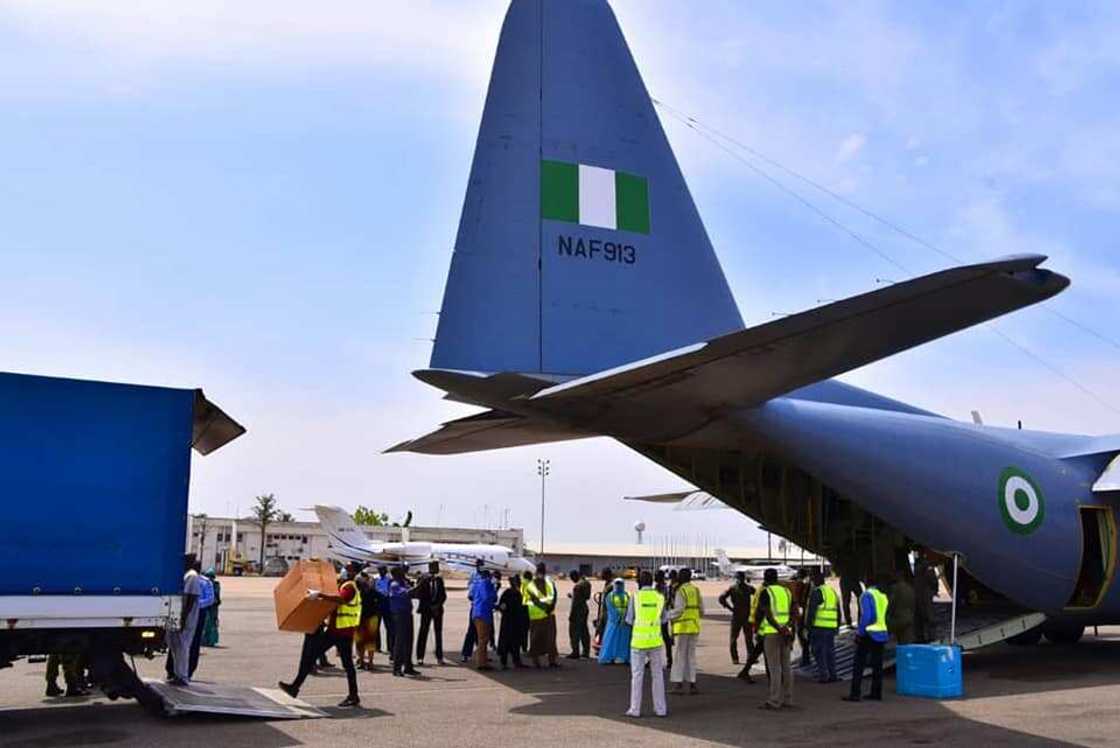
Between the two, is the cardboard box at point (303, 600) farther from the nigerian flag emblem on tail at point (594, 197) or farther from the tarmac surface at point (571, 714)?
the nigerian flag emblem on tail at point (594, 197)

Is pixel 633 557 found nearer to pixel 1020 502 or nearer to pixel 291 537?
pixel 291 537

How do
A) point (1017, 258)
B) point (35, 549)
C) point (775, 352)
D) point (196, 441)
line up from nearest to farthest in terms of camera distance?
point (1017, 258) < point (35, 549) < point (775, 352) < point (196, 441)

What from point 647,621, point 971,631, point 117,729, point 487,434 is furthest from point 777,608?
point 117,729

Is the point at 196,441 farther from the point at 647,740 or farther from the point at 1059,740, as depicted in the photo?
the point at 1059,740

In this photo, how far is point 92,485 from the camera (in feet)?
29.6

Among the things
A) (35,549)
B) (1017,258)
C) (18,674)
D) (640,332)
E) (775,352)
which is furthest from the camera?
(18,674)

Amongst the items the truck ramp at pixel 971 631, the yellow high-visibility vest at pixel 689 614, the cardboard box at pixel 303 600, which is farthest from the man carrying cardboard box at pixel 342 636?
the truck ramp at pixel 971 631

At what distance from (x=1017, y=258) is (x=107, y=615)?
329 inches

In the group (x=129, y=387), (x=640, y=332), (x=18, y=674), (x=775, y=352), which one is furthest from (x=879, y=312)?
(x=18, y=674)

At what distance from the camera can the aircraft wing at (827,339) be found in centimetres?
802

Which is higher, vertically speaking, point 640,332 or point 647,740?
point 640,332

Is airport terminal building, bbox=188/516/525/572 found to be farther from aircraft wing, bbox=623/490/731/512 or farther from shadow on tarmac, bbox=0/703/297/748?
shadow on tarmac, bbox=0/703/297/748

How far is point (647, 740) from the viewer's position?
8.86m

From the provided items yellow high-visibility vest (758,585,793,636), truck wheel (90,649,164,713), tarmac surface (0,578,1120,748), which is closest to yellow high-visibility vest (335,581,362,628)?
tarmac surface (0,578,1120,748)
